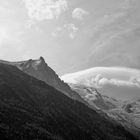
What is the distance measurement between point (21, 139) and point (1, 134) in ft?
53.2

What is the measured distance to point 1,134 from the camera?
187000mm

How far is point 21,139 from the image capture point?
642 ft
